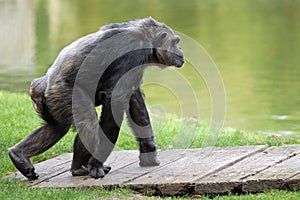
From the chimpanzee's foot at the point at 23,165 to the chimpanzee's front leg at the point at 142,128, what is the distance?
3.36 ft

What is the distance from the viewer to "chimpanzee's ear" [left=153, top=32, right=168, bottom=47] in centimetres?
637

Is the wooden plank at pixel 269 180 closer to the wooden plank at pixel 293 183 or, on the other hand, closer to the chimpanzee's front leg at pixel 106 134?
the wooden plank at pixel 293 183

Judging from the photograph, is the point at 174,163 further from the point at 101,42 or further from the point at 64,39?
the point at 64,39

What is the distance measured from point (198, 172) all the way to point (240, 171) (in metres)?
0.37

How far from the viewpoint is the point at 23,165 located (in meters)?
6.22

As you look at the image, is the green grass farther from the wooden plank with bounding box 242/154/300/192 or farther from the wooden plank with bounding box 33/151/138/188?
the wooden plank with bounding box 33/151/138/188

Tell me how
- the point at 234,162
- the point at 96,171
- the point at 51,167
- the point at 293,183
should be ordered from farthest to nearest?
the point at 51,167 < the point at 234,162 < the point at 96,171 < the point at 293,183

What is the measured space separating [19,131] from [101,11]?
18806mm

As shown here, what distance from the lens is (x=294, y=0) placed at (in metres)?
28.5

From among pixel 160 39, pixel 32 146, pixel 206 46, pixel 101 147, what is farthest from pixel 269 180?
pixel 206 46

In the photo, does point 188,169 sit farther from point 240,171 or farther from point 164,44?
point 164,44

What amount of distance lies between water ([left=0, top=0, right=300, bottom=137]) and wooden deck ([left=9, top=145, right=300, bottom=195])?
369 centimetres

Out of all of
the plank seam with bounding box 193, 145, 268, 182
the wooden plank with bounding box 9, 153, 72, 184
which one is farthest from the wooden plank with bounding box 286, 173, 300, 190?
the wooden plank with bounding box 9, 153, 72, 184

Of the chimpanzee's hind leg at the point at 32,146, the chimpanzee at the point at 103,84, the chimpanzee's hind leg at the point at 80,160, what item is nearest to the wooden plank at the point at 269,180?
the chimpanzee at the point at 103,84
